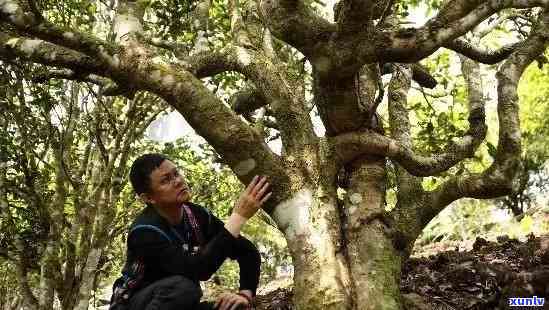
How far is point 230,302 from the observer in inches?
142

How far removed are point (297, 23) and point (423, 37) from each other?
100 centimetres

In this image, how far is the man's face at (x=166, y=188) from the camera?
11.8ft

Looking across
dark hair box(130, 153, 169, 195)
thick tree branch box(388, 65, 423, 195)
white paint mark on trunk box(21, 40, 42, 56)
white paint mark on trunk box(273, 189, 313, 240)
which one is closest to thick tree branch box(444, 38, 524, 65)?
thick tree branch box(388, 65, 423, 195)

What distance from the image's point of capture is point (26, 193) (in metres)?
8.05

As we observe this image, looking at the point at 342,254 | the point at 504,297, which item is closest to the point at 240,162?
the point at 342,254

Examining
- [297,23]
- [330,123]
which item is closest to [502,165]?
[330,123]

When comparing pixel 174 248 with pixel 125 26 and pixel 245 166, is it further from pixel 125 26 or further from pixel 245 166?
pixel 125 26

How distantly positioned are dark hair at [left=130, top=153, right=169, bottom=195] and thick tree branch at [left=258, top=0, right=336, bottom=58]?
144cm

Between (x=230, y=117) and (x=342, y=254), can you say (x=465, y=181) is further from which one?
(x=230, y=117)

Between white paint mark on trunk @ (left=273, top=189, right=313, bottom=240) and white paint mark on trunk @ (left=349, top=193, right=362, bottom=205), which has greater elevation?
white paint mark on trunk @ (left=349, top=193, right=362, bottom=205)

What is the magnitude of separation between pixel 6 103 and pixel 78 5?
192 cm

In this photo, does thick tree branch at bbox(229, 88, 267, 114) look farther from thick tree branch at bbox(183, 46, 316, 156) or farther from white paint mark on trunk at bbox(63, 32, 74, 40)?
white paint mark on trunk at bbox(63, 32, 74, 40)

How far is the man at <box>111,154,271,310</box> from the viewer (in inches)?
128

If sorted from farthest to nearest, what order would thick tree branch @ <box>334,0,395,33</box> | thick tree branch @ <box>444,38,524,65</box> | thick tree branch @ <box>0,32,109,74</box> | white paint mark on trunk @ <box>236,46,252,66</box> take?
thick tree branch @ <box>444,38,524,65</box> < white paint mark on trunk @ <box>236,46,252,66</box> < thick tree branch @ <box>0,32,109,74</box> < thick tree branch @ <box>334,0,395,33</box>
